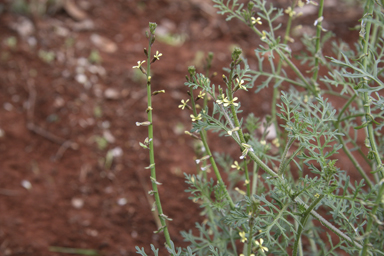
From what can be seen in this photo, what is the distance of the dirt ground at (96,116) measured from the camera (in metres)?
2.48

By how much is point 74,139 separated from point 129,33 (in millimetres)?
1494

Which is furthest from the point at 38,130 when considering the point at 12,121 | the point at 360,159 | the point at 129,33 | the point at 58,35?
the point at 360,159

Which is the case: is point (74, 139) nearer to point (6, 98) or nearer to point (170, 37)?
point (6, 98)

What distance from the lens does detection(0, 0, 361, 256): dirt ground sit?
248 cm

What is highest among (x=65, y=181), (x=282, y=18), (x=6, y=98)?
(x=282, y=18)

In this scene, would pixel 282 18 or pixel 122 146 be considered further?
pixel 282 18

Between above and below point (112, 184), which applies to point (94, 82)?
above

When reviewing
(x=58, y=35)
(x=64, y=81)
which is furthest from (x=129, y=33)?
(x=64, y=81)

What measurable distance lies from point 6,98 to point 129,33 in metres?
1.42

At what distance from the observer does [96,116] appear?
125 inches

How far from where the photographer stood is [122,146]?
9.85ft

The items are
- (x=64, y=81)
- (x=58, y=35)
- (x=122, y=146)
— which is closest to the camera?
(x=122, y=146)

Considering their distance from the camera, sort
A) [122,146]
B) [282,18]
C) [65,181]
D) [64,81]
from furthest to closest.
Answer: [282,18] < [64,81] < [122,146] < [65,181]

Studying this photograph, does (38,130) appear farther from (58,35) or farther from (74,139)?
(58,35)
